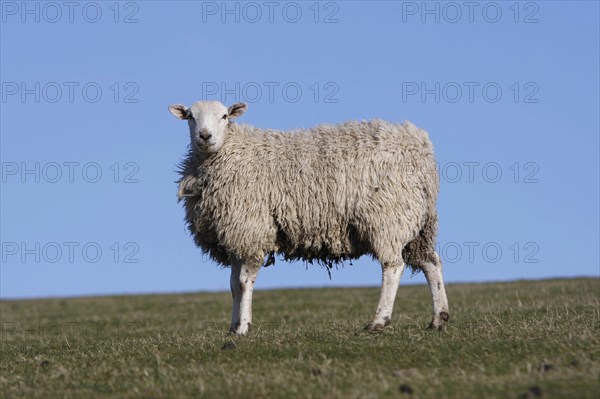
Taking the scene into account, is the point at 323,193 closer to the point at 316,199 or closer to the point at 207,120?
the point at 316,199

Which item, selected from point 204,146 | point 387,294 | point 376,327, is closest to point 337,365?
point 376,327

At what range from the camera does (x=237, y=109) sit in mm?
15156

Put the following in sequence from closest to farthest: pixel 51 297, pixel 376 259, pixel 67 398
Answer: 1. pixel 67 398
2. pixel 376 259
3. pixel 51 297

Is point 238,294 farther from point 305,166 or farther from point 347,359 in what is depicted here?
point 347,359

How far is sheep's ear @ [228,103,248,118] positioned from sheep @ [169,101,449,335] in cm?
24

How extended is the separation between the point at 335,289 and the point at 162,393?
31087 mm

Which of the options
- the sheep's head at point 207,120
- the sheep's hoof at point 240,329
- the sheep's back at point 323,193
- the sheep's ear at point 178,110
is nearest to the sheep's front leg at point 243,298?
the sheep's hoof at point 240,329

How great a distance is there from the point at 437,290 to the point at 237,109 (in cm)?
465

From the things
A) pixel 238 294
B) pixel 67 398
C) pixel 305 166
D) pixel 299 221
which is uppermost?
pixel 305 166

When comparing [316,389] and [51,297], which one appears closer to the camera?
[316,389]

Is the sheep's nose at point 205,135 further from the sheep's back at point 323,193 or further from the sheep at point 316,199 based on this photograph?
the sheep's back at point 323,193

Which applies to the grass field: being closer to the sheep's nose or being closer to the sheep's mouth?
the sheep's mouth

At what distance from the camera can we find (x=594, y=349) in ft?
34.4

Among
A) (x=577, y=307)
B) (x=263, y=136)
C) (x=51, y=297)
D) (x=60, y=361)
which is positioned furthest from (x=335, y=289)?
(x=60, y=361)
